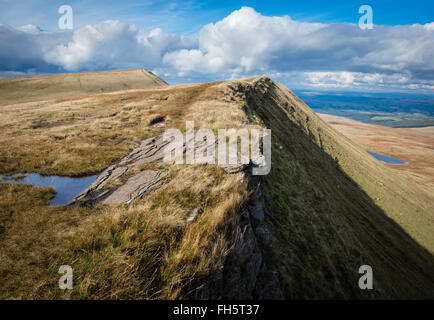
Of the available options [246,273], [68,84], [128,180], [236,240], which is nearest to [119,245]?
[236,240]

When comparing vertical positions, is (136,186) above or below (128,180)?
below

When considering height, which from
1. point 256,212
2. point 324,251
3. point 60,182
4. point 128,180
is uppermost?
point 128,180

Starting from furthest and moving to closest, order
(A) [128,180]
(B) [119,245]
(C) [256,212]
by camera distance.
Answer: (A) [128,180] < (C) [256,212] < (B) [119,245]

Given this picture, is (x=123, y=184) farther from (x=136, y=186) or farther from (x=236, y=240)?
(x=236, y=240)

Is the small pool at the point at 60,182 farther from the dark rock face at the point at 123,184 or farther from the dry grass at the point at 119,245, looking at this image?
the dry grass at the point at 119,245

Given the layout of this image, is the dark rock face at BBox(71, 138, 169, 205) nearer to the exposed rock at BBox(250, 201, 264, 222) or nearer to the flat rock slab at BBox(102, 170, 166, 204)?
the flat rock slab at BBox(102, 170, 166, 204)

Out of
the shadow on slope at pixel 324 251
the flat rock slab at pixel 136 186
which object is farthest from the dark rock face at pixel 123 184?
the shadow on slope at pixel 324 251

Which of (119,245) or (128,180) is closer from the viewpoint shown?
(119,245)
